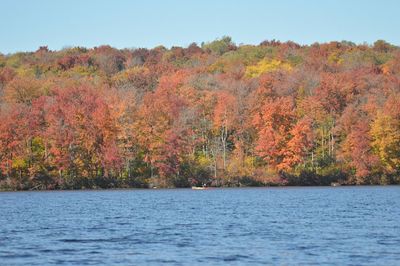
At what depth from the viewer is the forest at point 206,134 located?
327 feet

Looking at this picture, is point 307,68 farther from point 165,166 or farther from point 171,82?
point 165,166

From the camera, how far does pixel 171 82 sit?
12494cm

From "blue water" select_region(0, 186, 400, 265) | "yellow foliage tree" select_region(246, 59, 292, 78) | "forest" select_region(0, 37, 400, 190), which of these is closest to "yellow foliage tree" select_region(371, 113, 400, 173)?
"forest" select_region(0, 37, 400, 190)

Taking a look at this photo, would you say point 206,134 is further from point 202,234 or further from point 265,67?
point 202,234

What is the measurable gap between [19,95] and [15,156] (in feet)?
62.5

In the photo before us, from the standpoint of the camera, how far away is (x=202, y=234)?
1560 inches

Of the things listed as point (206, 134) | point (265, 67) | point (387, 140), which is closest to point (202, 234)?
point (387, 140)

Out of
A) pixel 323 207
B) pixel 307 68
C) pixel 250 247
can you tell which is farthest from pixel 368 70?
pixel 250 247

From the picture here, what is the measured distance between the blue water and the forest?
117 ft

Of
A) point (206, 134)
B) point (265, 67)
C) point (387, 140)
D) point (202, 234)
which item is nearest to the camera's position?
point (202, 234)

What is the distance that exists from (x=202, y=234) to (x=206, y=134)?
7099cm

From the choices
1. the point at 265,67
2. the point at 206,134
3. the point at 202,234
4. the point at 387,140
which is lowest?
the point at 202,234

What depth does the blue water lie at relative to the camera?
102 ft

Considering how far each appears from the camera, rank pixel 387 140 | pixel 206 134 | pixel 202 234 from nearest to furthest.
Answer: pixel 202 234 → pixel 387 140 → pixel 206 134
